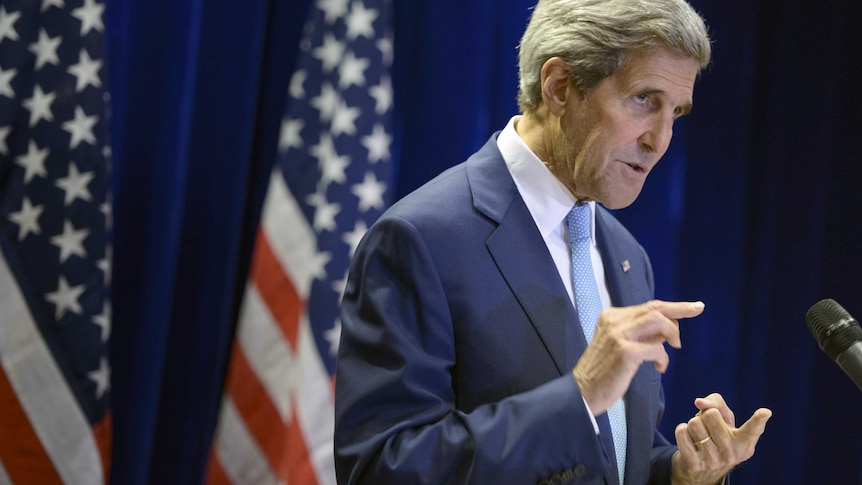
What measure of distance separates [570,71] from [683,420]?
1.93 m

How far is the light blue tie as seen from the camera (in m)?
1.66

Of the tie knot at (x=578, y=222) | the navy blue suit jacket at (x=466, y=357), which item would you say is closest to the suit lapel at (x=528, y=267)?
the navy blue suit jacket at (x=466, y=357)

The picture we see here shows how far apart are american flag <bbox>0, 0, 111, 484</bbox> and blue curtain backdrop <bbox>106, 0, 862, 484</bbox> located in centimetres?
26

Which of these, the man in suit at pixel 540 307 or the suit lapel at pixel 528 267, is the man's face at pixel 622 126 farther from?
the suit lapel at pixel 528 267

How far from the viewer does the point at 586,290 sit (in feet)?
5.60

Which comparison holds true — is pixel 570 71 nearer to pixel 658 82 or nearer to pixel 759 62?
pixel 658 82

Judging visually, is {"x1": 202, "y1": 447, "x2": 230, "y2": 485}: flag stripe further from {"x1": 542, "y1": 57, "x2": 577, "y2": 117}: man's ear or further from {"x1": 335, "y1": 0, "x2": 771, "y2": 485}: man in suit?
{"x1": 542, "y1": 57, "x2": 577, "y2": 117}: man's ear

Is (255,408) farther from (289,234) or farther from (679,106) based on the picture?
(679,106)

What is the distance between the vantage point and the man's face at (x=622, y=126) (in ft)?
5.48

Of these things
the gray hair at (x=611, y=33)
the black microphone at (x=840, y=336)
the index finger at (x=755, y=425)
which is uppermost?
the gray hair at (x=611, y=33)

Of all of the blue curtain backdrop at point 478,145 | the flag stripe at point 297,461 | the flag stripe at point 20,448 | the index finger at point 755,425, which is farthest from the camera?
the blue curtain backdrop at point 478,145

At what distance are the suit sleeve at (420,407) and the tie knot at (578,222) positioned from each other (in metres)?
0.34

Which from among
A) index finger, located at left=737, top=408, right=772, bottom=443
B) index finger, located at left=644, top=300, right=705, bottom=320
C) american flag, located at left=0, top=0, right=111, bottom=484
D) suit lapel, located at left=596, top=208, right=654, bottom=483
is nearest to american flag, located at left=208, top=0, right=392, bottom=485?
american flag, located at left=0, top=0, right=111, bottom=484

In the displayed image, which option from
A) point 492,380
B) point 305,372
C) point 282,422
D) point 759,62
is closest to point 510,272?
point 492,380
